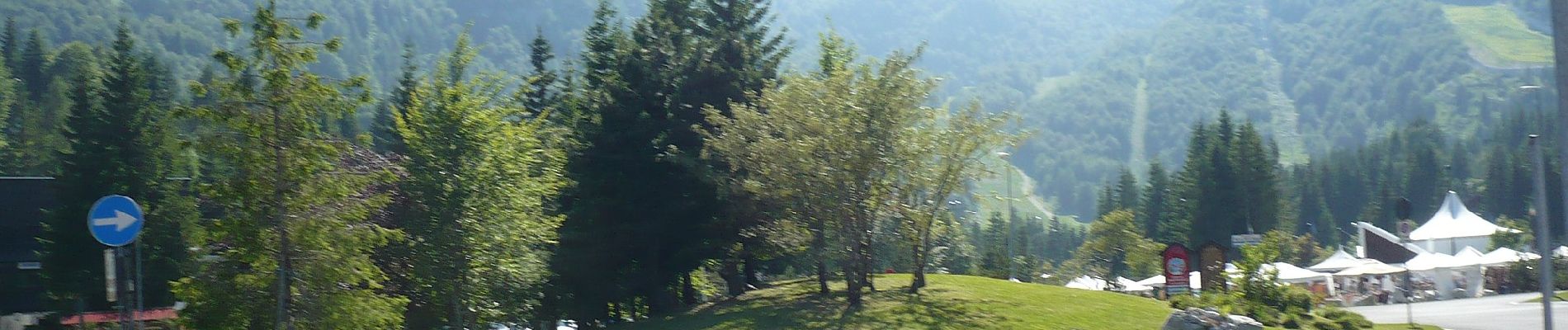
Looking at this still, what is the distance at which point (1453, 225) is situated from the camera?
82375 mm

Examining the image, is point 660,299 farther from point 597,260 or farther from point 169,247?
point 169,247

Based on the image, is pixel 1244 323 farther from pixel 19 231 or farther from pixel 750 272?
pixel 19 231

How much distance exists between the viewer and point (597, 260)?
3038cm

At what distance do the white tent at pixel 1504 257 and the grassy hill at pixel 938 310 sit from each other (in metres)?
40.5

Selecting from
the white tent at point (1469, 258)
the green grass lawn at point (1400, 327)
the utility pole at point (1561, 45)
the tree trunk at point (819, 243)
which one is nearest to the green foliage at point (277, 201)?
the tree trunk at point (819, 243)

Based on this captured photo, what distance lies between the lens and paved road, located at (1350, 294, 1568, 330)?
34.9 m

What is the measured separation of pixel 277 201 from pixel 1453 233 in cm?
8139

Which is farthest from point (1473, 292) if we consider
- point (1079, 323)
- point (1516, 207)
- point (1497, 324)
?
point (1516, 207)

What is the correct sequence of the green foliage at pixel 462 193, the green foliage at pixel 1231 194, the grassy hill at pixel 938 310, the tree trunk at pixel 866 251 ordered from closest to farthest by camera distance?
the green foliage at pixel 462 193
the grassy hill at pixel 938 310
the tree trunk at pixel 866 251
the green foliage at pixel 1231 194

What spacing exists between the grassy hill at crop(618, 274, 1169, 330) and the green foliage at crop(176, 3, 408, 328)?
31.2 feet

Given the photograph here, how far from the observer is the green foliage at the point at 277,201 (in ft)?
53.3

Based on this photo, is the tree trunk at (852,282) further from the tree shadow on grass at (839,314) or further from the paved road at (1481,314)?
the paved road at (1481,314)

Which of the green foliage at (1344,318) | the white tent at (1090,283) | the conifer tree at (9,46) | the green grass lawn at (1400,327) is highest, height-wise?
the conifer tree at (9,46)

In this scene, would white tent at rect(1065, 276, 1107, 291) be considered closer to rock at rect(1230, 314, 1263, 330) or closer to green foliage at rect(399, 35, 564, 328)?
rock at rect(1230, 314, 1263, 330)
